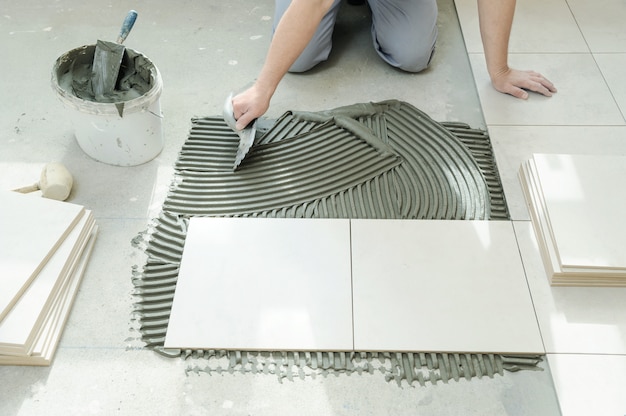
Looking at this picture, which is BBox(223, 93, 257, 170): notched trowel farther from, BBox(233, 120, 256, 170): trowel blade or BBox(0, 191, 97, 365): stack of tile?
BBox(0, 191, 97, 365): stack of tile

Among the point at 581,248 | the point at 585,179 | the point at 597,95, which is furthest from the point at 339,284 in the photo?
the point at 597,95

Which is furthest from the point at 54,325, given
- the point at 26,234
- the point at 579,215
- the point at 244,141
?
the point at 579,215

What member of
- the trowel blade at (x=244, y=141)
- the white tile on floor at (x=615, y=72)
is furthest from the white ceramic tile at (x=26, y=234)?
the white tile on floor at (x=615, y=72)

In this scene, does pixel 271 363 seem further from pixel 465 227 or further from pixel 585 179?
pixel 585 179

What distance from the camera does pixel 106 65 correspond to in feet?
7.25

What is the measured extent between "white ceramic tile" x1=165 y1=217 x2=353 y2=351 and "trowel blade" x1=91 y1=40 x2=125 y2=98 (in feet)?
1.77

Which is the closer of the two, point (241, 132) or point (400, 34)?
point (241, 132)

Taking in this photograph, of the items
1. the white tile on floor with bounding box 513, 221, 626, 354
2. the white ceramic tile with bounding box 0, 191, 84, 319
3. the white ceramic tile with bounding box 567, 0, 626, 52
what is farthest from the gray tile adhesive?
the white ceramic tile with bounding box 567, 0, 626, 52

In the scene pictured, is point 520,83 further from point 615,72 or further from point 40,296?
point 40,296

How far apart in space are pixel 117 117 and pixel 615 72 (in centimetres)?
198

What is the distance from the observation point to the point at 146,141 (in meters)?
2.28

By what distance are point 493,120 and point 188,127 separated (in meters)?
1.14

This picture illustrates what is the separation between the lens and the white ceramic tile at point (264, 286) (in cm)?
185

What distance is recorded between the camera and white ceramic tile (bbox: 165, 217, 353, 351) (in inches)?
72.7
